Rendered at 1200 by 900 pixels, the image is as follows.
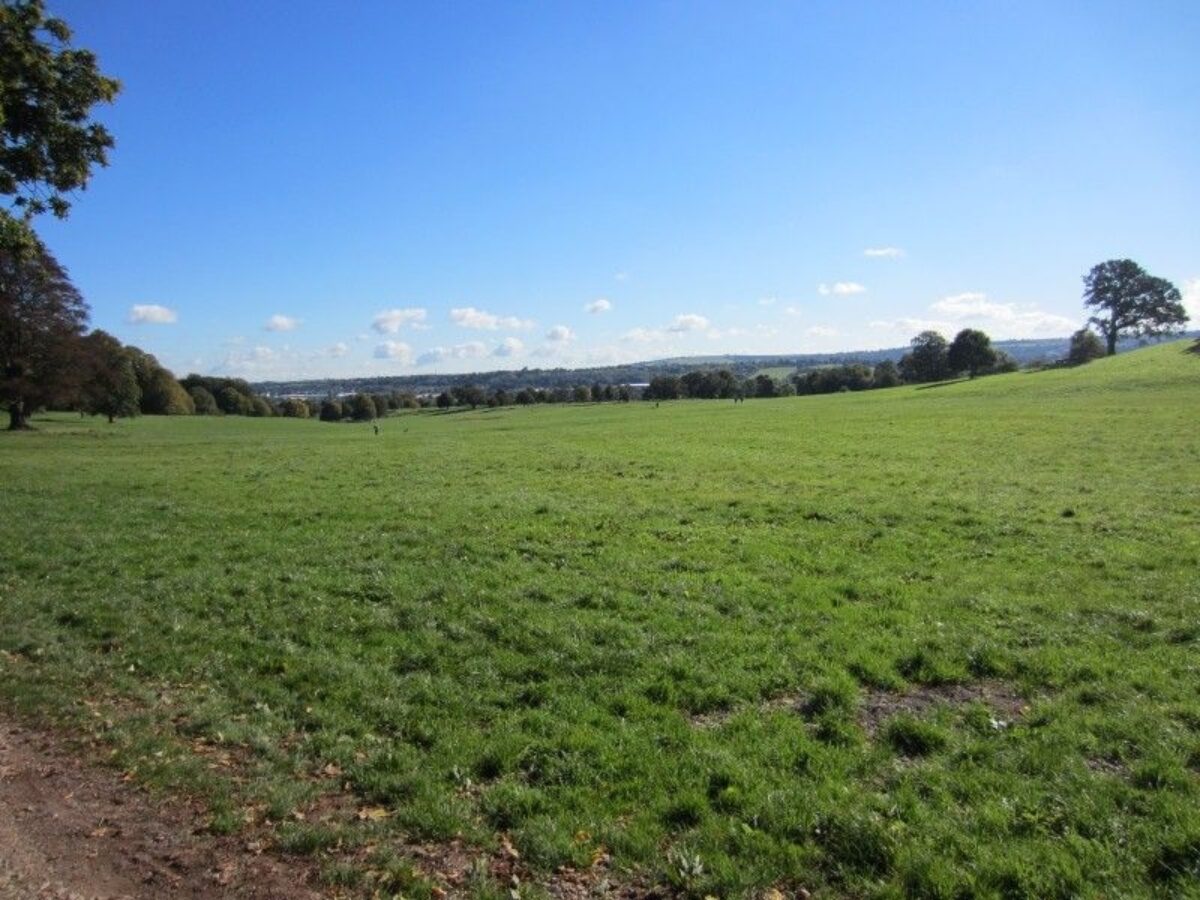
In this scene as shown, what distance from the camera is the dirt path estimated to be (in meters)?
5.53

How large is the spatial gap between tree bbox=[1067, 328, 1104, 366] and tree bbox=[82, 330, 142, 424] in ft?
421

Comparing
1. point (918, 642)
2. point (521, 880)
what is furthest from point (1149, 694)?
point (521, 880)

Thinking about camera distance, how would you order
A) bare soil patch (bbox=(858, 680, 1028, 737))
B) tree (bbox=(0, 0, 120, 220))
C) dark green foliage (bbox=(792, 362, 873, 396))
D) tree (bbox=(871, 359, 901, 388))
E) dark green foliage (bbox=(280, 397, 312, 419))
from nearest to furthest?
bare soil patch (bbox=(858, 680, 1028, 737))
tree (bbox=(0, 0, 120, 220))
tree (bbox=(871, 359, 901, 388))
dark green foliage (bbox=(792, 362, 873, 396))
dark green foliage (bbox=(280, 397, 312, 419))

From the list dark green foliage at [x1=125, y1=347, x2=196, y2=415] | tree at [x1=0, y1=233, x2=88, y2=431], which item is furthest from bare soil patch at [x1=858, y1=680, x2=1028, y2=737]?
dark green foliage at [x1=125, y1=347, x2=196, y2=415]

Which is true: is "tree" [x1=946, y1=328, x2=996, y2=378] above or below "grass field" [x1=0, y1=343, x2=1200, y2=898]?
above

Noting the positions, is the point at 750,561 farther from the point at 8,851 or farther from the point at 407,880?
the point at 8,851

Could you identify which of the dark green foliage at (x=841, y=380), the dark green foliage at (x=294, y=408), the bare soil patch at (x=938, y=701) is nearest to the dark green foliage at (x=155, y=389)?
the dark green foliage at (x=294, y=408)

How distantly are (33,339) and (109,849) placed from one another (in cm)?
6173

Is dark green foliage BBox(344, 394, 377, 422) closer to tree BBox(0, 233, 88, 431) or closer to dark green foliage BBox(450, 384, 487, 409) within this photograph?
dark green foliage BBox(450, 384, 487, 409)

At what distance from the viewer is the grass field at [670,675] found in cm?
600

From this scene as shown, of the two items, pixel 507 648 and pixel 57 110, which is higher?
pixel 57 110

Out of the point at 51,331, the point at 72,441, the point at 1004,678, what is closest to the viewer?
the point at 1004,678

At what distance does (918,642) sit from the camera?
400 inches

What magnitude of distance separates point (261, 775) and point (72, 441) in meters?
51.9
